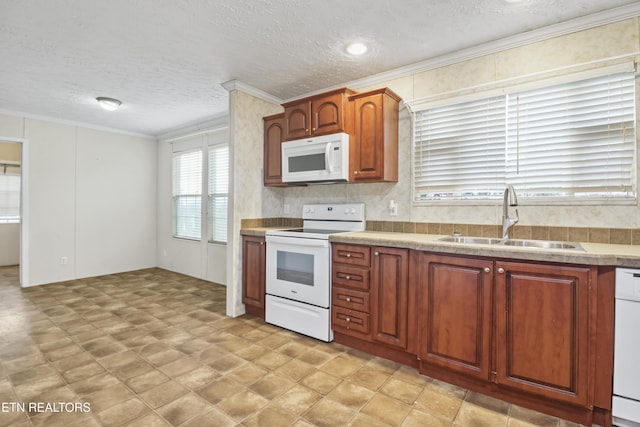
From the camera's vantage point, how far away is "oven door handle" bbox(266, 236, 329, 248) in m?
2.73

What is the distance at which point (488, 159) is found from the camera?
8.41ft

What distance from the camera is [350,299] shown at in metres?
2.61

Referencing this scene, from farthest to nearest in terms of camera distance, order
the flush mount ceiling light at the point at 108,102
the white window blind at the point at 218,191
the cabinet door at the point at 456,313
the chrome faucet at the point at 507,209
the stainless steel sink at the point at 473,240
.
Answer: the white window blind at the point at 218,191 < the flush mount ceiling light at the point at 108,102 < the stainless steel sink at the point at 473,240 < the chrome faucet at the point at 507,209 < the cabinet door at the point at 456,313

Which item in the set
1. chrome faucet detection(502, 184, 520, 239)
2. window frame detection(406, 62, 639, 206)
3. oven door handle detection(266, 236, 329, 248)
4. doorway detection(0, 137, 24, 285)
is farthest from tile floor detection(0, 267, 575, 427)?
doorway detection(0, 137, 24, 285)

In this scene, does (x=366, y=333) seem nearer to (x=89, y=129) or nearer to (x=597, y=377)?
(x=597, y=377)

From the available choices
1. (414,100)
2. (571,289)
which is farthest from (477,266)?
(414,100)

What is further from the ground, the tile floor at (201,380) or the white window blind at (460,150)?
the white window blind at (460,150)

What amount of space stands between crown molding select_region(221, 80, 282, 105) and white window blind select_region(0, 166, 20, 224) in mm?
5848

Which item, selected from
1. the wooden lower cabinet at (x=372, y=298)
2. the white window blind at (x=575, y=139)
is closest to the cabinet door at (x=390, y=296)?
the wooden lower cabinet at (x=372, y=298)

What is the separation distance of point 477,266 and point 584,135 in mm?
1226

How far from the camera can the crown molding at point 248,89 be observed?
132 inches

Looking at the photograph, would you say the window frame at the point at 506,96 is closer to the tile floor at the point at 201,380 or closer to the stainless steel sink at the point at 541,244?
the stainless steel sink at the point at 541,244

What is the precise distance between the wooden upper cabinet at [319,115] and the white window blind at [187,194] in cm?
246

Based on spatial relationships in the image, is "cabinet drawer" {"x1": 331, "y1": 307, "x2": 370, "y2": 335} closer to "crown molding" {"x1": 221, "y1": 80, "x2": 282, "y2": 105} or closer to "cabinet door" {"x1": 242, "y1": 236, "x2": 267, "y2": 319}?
"cabinet door" {"x1": 242, "y1": 236, "x2": 267, "y2": 319}
